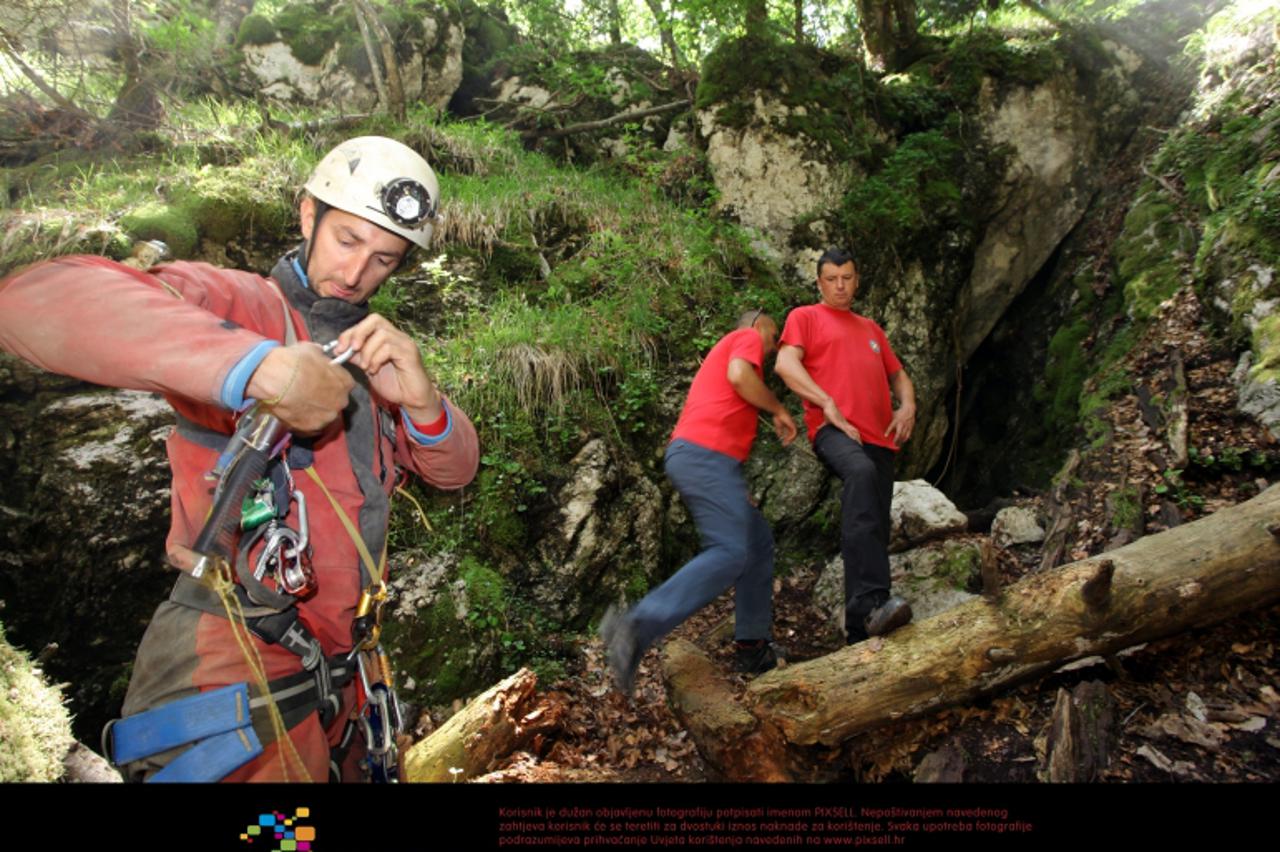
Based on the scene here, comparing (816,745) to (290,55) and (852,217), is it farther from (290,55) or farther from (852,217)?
(290,55)

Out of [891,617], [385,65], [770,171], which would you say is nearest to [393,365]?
[891,617]

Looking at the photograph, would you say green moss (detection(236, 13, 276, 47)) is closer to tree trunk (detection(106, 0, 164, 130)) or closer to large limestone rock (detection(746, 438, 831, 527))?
tree trunk (detection(106, 0, 164, 130))

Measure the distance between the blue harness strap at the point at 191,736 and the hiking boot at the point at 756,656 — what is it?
2.96 meters

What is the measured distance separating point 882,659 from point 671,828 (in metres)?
1.36

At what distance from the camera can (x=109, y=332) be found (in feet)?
4.47

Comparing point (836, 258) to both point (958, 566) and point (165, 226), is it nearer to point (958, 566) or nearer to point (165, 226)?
point (958, 566)

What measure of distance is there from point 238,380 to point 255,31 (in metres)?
8.88

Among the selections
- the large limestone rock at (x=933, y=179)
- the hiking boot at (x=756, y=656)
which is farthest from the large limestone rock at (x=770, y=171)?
the hiking boot at (x=756, y=656)

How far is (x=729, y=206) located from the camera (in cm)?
727

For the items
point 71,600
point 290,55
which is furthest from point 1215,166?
point 290,55

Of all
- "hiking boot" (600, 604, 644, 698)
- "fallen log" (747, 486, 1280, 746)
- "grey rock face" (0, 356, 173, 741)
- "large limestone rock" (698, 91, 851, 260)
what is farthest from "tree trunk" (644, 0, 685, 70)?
→ "fallen log" (747, 486, 1280, 746)

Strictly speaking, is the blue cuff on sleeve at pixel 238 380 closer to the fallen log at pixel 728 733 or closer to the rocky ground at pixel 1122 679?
the rocky ground at pixel 1122 679

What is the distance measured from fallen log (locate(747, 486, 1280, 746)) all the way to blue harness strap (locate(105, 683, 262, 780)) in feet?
7.38

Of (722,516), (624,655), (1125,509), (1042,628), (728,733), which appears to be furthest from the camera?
(1125,509)
